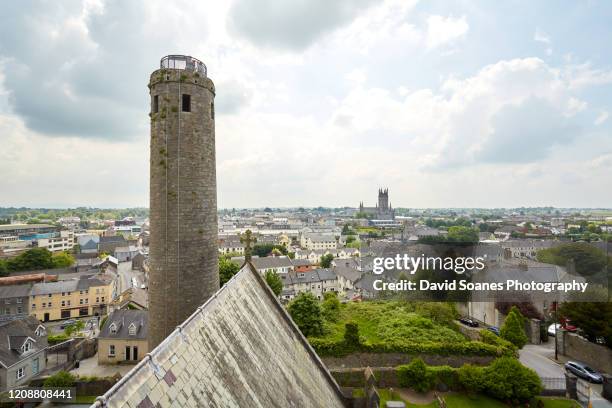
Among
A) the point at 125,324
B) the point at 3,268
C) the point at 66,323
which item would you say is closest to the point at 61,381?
the point at 125,324

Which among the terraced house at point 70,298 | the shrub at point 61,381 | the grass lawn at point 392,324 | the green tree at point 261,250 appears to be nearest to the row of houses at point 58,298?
the terraced house at point 70,298

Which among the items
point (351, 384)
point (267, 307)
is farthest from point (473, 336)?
point (267, 307)

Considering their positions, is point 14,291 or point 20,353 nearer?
point 20,353

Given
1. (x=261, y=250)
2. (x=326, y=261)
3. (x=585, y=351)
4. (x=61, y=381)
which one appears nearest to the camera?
(x=61, y=381)

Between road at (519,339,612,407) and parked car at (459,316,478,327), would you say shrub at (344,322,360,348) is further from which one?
parked car at (459,316,478,327)

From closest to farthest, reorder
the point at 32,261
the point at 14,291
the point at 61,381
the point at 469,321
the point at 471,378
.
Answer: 1. the point at 471,378
2. the point at 61,381
3. the point at 469,321
4. the point at 14,291
5. the point at 32,261

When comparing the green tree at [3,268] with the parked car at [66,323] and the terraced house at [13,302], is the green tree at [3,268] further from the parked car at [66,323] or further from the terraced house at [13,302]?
the parked car at [66,323]

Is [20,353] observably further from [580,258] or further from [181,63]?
[580,258]
